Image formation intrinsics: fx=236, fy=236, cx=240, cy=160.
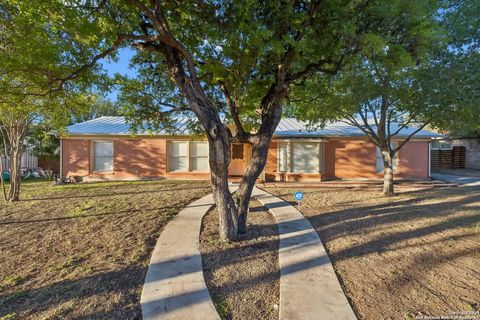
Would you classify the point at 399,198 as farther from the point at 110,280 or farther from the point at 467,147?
the point at 467,147

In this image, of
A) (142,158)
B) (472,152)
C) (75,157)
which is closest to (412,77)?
(142,158)

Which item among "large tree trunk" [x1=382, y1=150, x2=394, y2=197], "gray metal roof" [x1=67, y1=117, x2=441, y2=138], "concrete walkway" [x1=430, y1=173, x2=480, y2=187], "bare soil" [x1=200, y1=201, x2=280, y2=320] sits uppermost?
"gray metal roof" [x1=67, y1=117, x2=441, y2=138]

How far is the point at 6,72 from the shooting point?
4012mm

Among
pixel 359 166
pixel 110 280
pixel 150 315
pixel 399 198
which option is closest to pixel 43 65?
pixel 110 280

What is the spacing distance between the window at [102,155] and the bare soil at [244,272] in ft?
35.2

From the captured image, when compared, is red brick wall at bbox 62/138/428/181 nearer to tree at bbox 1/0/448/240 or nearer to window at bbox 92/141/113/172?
window at bbox 92/141/113/172

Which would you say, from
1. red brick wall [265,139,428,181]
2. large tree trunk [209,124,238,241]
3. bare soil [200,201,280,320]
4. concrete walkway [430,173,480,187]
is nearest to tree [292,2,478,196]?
large tree trunk [209,124,238,241]

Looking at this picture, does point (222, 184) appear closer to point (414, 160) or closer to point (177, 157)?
point (177, 157)

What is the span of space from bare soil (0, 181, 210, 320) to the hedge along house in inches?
224

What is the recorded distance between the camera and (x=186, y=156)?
13945mm

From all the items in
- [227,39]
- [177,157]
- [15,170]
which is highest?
[227,39]

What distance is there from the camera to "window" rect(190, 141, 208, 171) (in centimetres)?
1398

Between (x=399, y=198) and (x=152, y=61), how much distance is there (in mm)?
9557

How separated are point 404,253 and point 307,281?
2.18 m
